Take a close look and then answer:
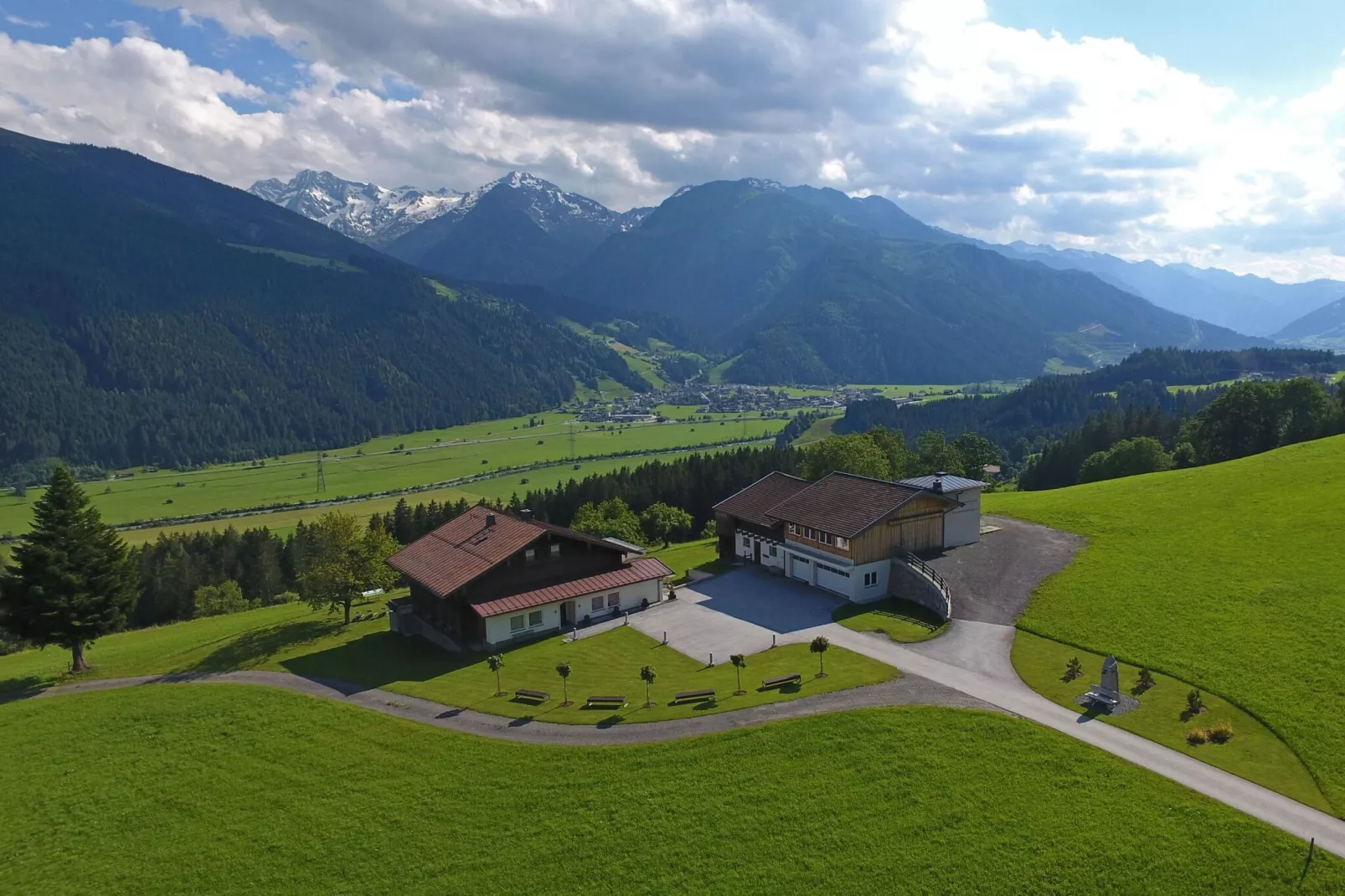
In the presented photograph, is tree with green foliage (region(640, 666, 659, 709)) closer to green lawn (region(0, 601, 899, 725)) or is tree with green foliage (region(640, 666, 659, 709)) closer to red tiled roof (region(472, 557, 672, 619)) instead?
green lawn (region(0, 601, 899, 725))

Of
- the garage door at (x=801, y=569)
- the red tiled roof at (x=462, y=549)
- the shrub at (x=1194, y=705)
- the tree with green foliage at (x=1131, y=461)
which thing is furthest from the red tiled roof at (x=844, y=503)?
the tree with green foliage at (x=1131, y=461)

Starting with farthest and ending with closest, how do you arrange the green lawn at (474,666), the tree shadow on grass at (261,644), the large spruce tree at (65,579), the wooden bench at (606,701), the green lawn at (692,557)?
the green lawn at (692,557), the tree shadow on grass at (261,644), the large spruce tree at (65,579), the green lawn at (474,666), the wooden bench at (606,701)

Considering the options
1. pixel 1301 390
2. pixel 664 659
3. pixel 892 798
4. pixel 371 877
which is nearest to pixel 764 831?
pixel 892 798

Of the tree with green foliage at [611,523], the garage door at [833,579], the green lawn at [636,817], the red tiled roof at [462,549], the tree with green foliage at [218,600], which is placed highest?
the red tiled roof at [462,549]

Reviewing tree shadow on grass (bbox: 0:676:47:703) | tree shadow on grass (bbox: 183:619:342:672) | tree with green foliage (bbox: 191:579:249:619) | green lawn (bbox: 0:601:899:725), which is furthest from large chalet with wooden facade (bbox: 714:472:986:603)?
tree with green foliage (bbox: 191:579:249:619)

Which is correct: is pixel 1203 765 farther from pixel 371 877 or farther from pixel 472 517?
pixel 472 517

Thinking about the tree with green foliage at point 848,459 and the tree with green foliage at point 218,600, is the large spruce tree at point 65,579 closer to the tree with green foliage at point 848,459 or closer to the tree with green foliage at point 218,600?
the tree with green foliage at point 218,600
